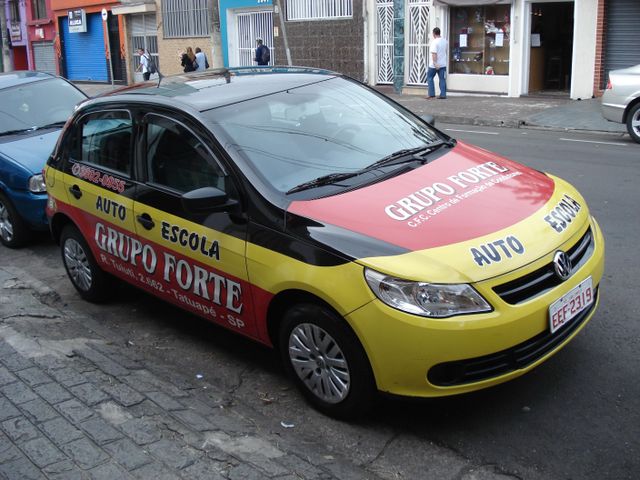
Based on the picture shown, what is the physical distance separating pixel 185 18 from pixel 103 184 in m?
26.9

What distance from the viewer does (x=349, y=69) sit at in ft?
80.3

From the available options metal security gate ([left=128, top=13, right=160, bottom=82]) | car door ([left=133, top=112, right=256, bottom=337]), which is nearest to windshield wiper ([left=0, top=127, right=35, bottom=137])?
car door ([left=133, top=112, right=256, bottom=337])

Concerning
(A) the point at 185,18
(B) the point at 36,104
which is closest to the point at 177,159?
(B) the point at 36,104

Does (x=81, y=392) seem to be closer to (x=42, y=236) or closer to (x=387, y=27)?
(x=42, y=236)

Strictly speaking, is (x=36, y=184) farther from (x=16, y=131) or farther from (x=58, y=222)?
(x=58, y=222)

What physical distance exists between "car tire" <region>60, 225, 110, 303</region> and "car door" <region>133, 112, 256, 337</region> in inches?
34.1

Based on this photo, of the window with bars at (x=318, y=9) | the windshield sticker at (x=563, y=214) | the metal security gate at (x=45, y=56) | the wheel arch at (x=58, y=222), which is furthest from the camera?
the metal security gate at (x=45, y=56)

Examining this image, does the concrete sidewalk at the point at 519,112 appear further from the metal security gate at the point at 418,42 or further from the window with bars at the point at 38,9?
the window with bars at the point at 38,9

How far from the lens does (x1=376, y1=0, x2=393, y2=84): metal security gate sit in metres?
22.9

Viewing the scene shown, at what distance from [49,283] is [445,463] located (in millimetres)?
4266

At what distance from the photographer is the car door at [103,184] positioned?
16.9 ft

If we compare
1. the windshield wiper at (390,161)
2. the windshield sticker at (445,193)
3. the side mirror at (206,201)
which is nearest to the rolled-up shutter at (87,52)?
the windshield wiper at (390,161)

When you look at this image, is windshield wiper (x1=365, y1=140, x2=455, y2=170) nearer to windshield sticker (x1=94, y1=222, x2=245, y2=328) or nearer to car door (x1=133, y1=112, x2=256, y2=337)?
car door (x1=133, y1=112, x2=256, y2=337)

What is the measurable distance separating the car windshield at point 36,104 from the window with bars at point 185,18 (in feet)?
69.5
